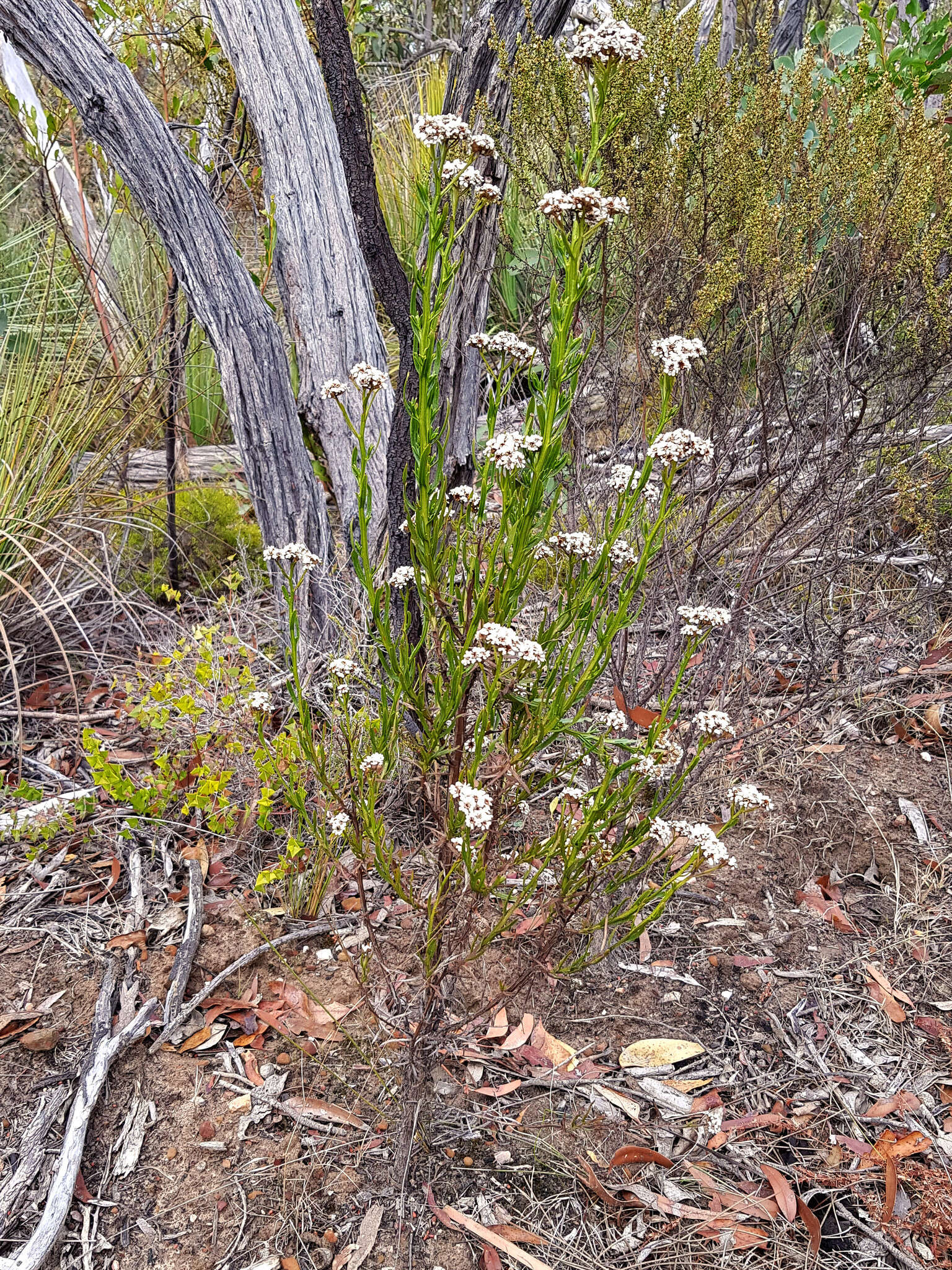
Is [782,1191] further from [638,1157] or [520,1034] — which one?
[520,1034]

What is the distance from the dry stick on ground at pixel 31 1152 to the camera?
1660 mm

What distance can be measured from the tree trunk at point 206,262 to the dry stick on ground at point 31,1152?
64.0 inches

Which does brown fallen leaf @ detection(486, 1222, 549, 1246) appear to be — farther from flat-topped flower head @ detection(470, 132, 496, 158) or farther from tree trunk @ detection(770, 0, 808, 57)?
tree trunk @ detection(770, 0, 808, 57)

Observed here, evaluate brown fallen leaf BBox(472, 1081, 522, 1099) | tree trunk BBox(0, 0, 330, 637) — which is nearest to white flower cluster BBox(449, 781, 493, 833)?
brown fallen leaf BBox(472, 1081, 522, 1099)

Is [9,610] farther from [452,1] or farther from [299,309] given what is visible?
[452,1]

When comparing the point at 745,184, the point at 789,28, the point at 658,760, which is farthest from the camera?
the point at 789,28

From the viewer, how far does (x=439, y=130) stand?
137 centimetres

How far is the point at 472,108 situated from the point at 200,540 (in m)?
2.30

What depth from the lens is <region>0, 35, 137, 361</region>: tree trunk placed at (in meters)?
3.20

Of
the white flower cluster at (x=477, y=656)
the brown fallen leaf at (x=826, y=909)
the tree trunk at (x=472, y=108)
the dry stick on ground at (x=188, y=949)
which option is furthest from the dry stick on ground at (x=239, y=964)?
the tree trunk at (x=472, y=108)

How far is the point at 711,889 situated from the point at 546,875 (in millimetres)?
524

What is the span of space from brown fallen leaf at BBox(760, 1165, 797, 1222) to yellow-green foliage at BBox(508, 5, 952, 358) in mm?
2255

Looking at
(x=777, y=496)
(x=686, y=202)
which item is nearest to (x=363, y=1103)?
(x=777, y=496)

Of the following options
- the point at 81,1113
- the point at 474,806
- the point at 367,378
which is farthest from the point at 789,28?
the point at 81,1113
